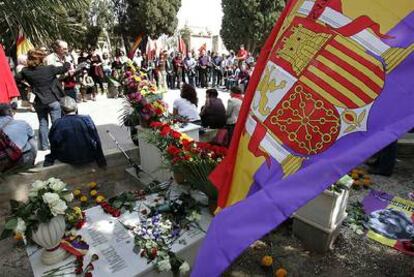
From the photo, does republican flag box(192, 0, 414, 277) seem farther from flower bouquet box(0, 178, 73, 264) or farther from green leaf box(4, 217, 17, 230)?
green leaf box(4, 217, 17, 230)

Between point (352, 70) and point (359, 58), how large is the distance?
0.15 ft

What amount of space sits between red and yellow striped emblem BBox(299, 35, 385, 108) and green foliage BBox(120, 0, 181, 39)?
26026 mm

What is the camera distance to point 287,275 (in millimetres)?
2910

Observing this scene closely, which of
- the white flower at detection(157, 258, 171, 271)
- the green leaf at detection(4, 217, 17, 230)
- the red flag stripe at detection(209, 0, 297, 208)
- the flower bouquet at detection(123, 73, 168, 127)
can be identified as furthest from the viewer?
the flower bouquet at detection(123, 73, 168, 127)

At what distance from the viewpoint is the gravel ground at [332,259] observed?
9.70ft

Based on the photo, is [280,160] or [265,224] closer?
[265,224]

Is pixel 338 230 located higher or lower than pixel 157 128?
lower

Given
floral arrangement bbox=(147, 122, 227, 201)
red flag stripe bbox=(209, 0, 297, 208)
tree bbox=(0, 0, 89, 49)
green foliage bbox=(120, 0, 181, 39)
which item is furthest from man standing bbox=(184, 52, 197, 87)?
red flag stripe bbox=(209, 0, 297, 208)

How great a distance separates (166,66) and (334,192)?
41.0 feet

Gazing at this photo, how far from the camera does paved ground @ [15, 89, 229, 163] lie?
20.0 ft

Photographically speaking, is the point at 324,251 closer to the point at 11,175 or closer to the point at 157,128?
the point at 157,128

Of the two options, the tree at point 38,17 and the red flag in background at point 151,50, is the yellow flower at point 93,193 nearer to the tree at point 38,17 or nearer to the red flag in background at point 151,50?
the tree at point 38,17

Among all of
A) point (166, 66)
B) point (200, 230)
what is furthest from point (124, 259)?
point (166, 66)

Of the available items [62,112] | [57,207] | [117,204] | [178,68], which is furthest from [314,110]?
[178,68]
